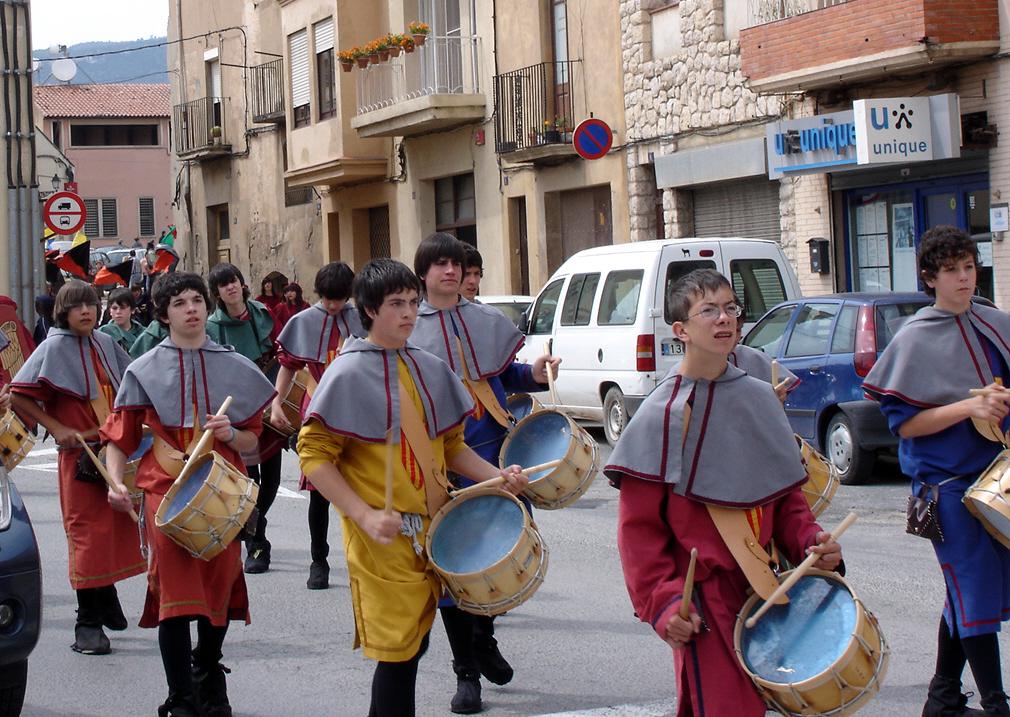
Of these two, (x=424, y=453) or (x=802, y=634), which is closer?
(x=802, y=634)

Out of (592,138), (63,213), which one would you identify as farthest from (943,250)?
(63,213)

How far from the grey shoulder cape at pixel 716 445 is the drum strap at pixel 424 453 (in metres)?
1.01

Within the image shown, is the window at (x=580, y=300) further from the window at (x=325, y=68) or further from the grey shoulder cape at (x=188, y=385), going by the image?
the window at (x=325, y=68)

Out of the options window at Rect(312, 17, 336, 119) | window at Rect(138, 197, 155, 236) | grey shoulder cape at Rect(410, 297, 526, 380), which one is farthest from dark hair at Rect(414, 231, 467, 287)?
window at Rect(138, 197, 155, 236)

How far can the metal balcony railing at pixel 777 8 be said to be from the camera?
19.5 meters

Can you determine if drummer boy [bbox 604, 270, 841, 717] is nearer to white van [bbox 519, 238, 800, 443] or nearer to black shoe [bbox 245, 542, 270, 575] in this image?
black shoe [bbox 245, 542, 270, 575]

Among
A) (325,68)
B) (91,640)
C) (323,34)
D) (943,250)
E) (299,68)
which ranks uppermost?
(323,34)

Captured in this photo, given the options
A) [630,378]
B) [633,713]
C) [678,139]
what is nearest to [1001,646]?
[633,713]

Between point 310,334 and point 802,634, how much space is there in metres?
5.28

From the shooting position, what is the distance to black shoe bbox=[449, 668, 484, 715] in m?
6.39

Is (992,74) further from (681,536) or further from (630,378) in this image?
(681,536)

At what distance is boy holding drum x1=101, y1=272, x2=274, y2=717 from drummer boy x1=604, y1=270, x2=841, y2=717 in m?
2.37

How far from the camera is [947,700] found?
5.75 m

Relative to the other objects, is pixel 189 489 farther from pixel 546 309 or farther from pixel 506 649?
pixel 546 309
